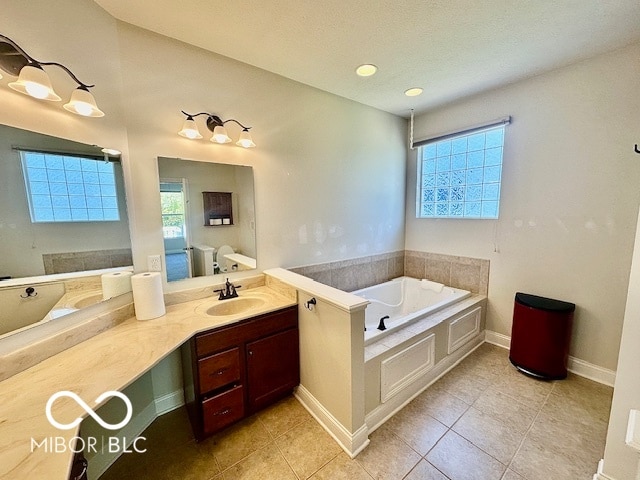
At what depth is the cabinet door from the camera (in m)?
1.70

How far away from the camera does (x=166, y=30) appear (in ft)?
5.27

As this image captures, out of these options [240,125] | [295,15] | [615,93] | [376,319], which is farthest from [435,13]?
[376,319]

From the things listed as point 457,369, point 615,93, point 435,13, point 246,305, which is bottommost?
point 457,369

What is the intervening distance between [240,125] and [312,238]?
1.19m

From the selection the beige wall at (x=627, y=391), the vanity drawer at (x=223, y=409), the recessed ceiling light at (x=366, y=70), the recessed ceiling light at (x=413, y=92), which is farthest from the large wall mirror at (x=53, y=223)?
the beige wall at (x=627, y=391)

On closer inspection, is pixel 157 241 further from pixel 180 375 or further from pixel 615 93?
pixel 615 93

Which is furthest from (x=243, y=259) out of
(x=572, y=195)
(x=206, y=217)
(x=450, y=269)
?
(x=572, y=195)

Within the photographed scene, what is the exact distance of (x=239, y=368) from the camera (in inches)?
64.5

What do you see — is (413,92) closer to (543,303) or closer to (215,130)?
(215,130)

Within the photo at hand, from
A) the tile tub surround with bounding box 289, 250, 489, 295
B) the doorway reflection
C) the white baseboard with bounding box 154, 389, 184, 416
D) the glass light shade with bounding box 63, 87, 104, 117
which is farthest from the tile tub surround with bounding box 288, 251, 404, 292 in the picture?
the glass light shade with bounding box 63, 87, 104, 117

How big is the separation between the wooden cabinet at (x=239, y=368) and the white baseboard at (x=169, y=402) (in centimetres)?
9

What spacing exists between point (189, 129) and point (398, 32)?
5.02 feet

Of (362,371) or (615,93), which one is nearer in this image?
(362,371)

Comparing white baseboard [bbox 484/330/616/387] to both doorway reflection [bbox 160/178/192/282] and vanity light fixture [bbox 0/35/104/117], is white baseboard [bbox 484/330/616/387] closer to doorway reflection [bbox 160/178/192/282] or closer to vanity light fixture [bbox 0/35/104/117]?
doorway reflection [bbox 160/178/192/282]
